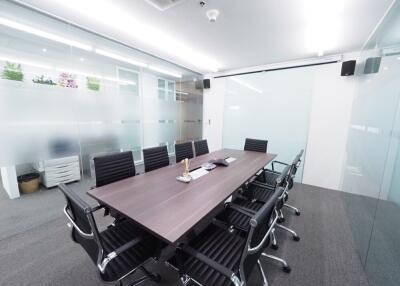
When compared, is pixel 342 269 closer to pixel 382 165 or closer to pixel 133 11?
pixel 382 165

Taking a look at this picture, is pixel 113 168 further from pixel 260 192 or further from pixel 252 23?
pixel 252 23

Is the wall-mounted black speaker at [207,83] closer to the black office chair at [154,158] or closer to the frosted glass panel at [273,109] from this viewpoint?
the frosted glass panel at [273,109]

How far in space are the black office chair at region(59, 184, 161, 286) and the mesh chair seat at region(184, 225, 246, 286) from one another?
33cm

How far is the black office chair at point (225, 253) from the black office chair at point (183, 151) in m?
1.63

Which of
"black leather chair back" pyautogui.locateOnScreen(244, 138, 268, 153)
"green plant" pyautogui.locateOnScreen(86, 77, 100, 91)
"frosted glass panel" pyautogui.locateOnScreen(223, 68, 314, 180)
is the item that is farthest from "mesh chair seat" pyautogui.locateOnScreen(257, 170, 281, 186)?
"green plant" pyautogui.locateOnScreen(86, 77, 100, 91)

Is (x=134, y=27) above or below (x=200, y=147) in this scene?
above

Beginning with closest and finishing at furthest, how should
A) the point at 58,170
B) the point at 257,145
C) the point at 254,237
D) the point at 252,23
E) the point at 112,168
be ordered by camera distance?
the point at 254,237
the point at 112,168
the point at 252,23
the point at 58,170
the point at 257,145

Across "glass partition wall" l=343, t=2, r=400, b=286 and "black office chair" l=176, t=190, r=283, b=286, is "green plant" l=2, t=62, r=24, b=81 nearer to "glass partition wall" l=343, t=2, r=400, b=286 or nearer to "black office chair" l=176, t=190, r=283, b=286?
"black office chair" l=176, t=190, r=283, b=286

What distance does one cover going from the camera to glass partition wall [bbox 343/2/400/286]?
4.90 ft

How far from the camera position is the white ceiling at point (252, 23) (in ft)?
6.82

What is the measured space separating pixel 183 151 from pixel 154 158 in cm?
68

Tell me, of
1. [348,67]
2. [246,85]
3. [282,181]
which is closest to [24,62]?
[282,181]

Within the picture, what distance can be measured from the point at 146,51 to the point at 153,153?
2412 millimetres

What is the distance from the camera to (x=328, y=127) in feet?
12.3
